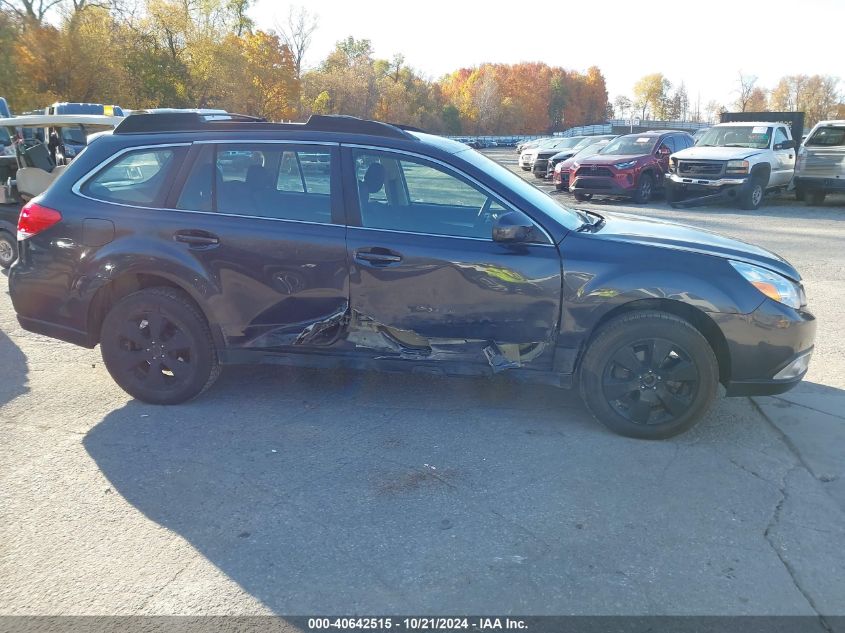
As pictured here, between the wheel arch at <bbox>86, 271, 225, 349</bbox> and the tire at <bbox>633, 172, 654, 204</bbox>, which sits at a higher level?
the wheel arch at <bbox>86, 271, 225, 349</bbox>

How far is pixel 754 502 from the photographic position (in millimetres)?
3393

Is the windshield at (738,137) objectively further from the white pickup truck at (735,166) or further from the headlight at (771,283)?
the headlight at (771,283)

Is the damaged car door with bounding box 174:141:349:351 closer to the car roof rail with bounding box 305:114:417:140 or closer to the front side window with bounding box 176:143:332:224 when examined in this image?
the front side window with bounding box 176:143:332:224

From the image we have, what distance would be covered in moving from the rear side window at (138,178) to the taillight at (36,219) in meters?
0.26

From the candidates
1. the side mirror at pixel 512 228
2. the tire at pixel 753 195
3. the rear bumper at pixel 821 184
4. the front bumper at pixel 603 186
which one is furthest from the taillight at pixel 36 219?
the rear bumper at pixel 821 184

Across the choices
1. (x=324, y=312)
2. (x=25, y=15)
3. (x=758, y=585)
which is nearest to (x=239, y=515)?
(x=324, y=312)

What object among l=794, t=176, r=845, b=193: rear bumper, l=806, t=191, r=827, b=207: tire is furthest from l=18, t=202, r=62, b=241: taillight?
l=806, t=191, r=827, b=207: tire

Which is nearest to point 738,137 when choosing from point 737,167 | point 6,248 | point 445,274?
point 737,167

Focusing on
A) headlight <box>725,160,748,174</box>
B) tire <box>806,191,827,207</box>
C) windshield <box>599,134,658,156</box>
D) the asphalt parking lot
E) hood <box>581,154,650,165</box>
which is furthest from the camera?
windshield <box>599,134,658,156</box>

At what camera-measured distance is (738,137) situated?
17.1 meters

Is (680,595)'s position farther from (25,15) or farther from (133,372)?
(25,15)

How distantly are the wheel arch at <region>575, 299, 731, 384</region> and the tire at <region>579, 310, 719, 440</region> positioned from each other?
45 millimetres

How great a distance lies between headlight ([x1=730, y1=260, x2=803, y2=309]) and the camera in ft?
13.0

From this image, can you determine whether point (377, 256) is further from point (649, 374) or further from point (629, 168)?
point (629, 168)
